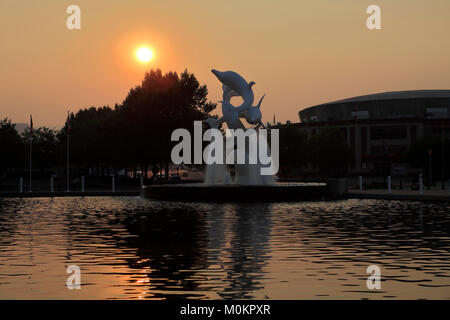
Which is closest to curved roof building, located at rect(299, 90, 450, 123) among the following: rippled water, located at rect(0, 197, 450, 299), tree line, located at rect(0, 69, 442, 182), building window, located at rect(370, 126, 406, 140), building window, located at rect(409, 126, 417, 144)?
building window, located at rect(370, 126, 406, 140)

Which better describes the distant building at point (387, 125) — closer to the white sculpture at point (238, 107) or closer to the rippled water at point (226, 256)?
the white sculpture at point (238, 107)

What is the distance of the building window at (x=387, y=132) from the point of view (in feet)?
401

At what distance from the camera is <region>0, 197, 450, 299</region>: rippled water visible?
10.4 meters

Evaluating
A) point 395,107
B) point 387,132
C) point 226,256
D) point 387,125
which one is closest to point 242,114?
point 226,256

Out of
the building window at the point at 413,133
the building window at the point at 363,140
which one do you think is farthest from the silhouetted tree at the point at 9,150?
the building window at the point at 413,133

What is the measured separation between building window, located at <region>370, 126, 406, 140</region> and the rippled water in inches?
3927

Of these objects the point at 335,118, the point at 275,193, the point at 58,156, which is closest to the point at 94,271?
the point at 275,193

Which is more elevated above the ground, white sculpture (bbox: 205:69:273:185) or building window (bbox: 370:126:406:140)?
building window (bbox: 370:126:406:140)

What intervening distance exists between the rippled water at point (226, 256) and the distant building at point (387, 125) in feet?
313

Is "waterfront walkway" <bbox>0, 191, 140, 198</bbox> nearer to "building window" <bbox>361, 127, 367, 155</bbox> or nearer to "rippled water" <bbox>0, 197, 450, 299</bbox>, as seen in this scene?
"rippled water" <bbox>0, 197, 450, 299</bbox>

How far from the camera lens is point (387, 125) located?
12269 cm

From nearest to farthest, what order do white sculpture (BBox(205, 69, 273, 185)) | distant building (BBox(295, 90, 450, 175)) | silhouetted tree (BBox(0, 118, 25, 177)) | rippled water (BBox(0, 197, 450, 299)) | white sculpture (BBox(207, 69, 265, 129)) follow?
1. rippled water (BBox(0, 197, 450, 299))
2. white sculpture (BBox(205, 69, 273, 185))
3. white sculpture (BBox(207, 69, 265, 129))
4. silhouetted tree (BBox(0, 118, 25, 177))
5. distant building (BBox(295, 90, 450, 175))

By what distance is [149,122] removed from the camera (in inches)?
2881
